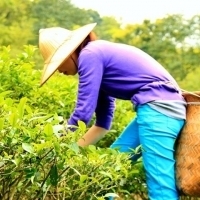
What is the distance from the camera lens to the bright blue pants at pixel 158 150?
2807 millimetres

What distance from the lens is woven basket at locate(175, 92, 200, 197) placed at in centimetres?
281

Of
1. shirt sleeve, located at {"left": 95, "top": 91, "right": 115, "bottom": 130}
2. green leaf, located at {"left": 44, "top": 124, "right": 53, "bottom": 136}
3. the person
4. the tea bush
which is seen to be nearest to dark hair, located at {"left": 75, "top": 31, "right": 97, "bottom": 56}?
the person

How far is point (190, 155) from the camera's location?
9.33ft

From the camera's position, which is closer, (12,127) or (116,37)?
(12,127)

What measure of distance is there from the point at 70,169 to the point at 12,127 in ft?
1.30

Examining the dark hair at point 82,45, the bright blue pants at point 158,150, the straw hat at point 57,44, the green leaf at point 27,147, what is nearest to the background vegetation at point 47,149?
the green leaf at point 27,147

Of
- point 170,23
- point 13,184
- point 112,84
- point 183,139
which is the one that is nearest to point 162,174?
point 183,139

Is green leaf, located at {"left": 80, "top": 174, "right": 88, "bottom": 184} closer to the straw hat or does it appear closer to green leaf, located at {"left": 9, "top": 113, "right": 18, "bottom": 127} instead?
green leaf, located at {"left": 9, "top": 113, "right": 18, "bottom": 127}

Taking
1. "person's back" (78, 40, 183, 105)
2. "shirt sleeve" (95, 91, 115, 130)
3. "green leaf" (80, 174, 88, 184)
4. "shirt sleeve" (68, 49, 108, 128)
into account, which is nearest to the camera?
"green leaf" (80, 174, 88, 184)

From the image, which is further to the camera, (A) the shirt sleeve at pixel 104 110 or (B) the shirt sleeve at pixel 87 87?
(A) the shirt sleeve at pixel 104 110

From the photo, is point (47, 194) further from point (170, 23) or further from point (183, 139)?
point (170, 23)

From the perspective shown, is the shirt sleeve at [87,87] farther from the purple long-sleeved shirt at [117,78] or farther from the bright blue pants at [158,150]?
the bright blue pants at [158,150]

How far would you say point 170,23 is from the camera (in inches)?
1357

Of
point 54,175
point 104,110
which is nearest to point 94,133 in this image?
point 104,110
